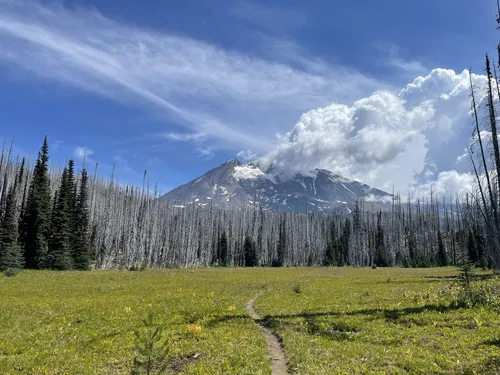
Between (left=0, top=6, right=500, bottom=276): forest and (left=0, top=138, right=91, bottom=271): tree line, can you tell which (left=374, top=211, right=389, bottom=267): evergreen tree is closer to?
(left=0, top=6, right=500, bottom=276): forest

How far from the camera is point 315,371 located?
10.3 m

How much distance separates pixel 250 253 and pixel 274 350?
4106 inches

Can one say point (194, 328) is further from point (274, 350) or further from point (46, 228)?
point (46, 228)

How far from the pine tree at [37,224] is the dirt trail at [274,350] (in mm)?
51734

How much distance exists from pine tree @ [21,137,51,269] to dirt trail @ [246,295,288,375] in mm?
51734

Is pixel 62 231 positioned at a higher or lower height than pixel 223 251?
higher

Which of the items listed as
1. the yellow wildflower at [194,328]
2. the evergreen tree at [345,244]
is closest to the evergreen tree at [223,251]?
the evergreen tree at [345,244]

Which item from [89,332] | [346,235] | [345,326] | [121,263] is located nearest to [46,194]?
[121,263]

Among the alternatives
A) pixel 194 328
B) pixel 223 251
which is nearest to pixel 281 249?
pixel 223 251

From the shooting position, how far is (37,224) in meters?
59.3

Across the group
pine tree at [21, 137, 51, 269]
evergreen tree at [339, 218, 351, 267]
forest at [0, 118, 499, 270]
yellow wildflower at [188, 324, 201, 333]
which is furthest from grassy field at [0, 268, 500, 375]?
evergreen tree at [339, 218, 351, 267]

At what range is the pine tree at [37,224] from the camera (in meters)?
58.4

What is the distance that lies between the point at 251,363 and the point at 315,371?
206 cm

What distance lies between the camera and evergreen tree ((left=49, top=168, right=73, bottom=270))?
186ft
